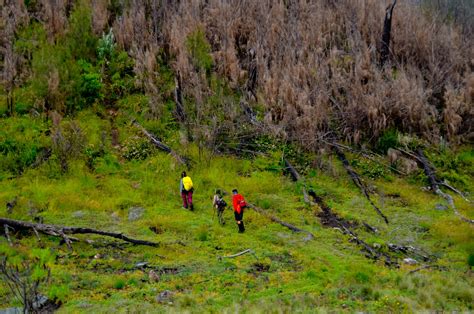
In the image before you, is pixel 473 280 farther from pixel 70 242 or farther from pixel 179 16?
pixel 179 16

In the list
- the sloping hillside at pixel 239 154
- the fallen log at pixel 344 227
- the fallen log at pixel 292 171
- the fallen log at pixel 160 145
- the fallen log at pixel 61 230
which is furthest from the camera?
the fallen log at pixel 160 145

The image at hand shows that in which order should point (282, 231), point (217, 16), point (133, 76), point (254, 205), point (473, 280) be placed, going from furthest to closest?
point (217, 16), point (133, 76), point (254, 205), point (282, 231), point (473, 280)

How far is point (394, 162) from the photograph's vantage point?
731 inches

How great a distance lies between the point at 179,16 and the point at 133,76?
388 cm

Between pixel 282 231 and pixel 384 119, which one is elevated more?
pixel 384 119

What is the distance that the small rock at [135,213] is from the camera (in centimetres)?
1528

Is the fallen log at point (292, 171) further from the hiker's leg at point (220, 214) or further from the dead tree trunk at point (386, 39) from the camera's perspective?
the dead tree trunk at point (386, 39)

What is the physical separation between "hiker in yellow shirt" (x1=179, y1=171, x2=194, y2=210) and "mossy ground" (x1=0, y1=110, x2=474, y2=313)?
0.27 metres

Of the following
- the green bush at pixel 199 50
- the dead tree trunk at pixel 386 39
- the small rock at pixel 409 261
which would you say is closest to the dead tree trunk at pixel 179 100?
the green bush at pixel 199 50

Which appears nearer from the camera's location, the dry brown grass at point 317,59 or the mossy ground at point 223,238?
the mossy ground at point 223,238

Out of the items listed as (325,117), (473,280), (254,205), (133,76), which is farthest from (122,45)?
(473,280)

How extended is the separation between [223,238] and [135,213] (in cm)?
310

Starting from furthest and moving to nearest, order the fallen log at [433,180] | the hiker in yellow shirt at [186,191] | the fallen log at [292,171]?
the fallen log at [292,171] < the fallen log at [433,180] < the hiker in yellow shirt at [186,191]

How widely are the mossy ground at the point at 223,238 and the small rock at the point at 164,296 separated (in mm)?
94
